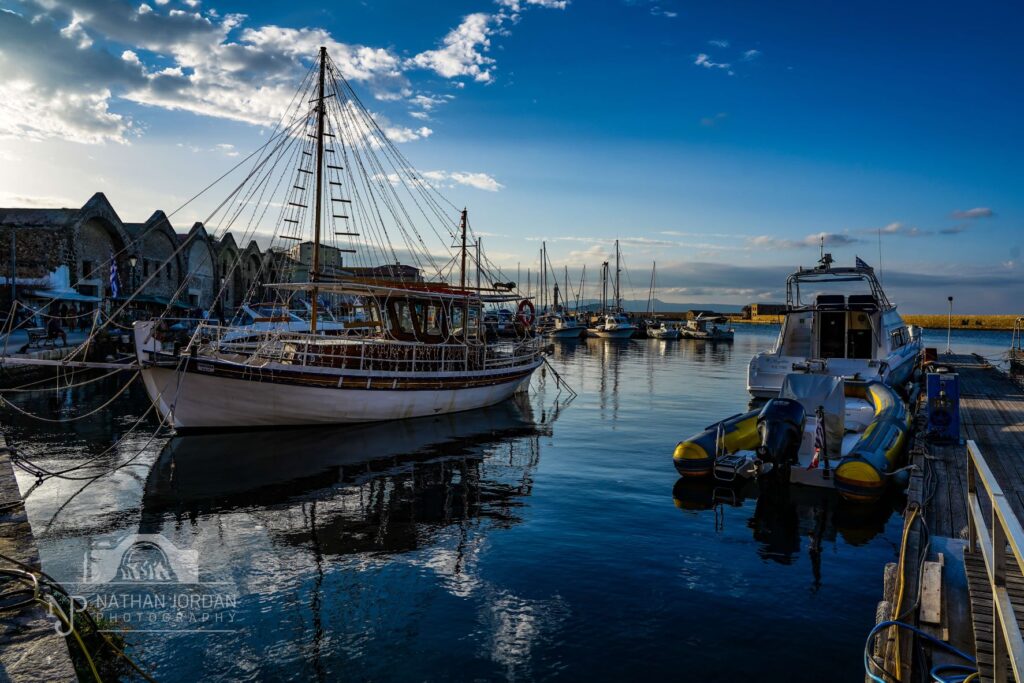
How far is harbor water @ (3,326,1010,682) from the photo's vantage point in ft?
24.7

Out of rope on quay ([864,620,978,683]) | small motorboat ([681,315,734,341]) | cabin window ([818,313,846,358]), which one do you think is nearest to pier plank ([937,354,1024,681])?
rope on quay ([864,620,978,683])

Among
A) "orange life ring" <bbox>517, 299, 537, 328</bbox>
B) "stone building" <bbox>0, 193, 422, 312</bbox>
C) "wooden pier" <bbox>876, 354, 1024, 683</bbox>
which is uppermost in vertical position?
"stone building" <bbox>0, 193, 422, 312</bbox>

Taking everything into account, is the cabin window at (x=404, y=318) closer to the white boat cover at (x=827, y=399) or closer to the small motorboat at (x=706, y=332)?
the white boat cover at (x=827, y=399)

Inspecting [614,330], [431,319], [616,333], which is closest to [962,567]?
[431,319]

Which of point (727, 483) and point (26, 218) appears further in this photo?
point (26, 218)

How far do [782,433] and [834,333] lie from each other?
16608mm

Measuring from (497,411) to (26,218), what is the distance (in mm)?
39742

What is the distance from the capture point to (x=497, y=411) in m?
27.5

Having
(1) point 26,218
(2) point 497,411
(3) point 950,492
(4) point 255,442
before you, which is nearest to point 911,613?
(3) point 950,492

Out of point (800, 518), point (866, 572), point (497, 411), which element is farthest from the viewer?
point (497, 411)

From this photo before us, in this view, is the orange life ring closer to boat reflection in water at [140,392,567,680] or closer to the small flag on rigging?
boat reflection in water at [140,392,567,680]

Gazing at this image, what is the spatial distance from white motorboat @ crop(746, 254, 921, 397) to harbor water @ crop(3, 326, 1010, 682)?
777 centimetres

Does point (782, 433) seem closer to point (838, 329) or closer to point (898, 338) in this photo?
point (838, 329)

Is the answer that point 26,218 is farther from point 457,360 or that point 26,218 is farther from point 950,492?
point 950,492
